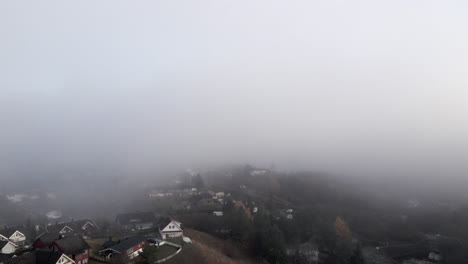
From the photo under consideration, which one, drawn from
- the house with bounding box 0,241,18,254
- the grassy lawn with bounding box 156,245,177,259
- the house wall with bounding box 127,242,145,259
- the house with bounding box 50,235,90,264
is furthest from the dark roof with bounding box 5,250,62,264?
the grassy lawn with bounding box 156,245,177,259

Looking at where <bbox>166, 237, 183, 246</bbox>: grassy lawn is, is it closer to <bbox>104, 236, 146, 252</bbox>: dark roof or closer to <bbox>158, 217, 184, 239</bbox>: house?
<bbox>158, 217, 184, 239</bbox>: house

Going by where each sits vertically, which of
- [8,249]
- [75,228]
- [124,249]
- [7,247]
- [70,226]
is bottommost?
[75,228]

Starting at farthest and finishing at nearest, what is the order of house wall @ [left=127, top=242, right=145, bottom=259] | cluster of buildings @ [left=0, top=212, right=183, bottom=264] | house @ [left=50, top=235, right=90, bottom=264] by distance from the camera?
house wall @ [left=127, top=242, right=145, bottom=259], house @ [left=50, top=235, right=90, bottom=264], cluster of buildings @ [left=0, top=212, right=183, bottom=264]

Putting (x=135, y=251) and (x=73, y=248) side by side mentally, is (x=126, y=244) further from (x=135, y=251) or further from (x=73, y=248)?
(x=73, y=248)

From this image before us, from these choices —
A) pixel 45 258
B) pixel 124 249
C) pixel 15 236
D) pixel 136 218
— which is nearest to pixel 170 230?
pixel 124 249

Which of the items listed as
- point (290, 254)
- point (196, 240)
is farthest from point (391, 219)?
point (196, 240)

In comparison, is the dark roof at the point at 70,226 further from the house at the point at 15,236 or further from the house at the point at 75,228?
the house at the point at 15,236

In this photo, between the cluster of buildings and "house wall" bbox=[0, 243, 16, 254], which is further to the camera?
"house wall" bbox=[0, 243, 16, 254]

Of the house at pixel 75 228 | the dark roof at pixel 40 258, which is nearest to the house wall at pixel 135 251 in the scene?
the dark roof at pixel 40 258
